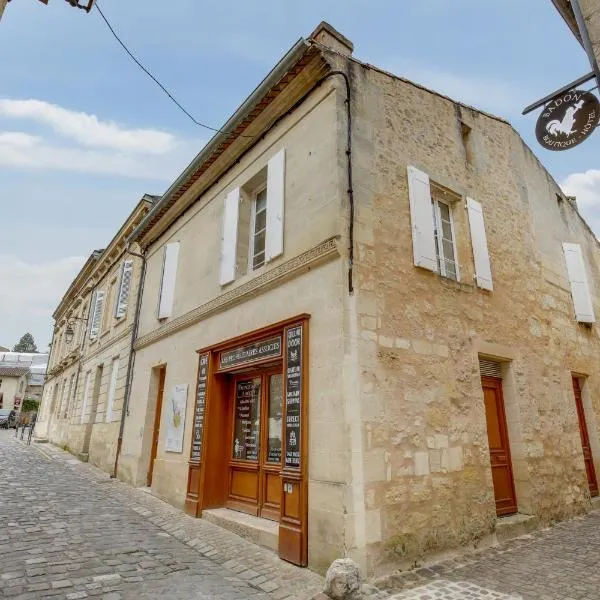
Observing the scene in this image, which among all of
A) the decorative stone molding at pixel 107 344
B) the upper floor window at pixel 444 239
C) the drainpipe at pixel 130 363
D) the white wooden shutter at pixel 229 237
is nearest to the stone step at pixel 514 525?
the upper floor window at pixel 444 239

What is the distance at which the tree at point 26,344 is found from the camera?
76.6 meters

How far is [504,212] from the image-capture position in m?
7.25

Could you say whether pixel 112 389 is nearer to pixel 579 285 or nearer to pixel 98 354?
pixel 98 354

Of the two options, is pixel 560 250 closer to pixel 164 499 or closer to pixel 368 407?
pixel 368 407

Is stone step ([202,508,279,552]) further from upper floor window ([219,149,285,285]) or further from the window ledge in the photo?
the window ledge

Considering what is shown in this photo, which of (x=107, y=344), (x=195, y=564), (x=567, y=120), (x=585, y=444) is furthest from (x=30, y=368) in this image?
(x=567, y=120)

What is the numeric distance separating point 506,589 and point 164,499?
5.46 meters

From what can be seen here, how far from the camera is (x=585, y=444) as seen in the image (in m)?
7.40

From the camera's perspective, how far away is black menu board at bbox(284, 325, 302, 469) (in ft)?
14.8

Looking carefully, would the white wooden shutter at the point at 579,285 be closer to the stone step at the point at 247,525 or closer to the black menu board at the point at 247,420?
the black menu board at the point at 247,420

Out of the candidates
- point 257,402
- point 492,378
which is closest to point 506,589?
point 492,378

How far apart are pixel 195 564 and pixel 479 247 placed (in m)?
5.52

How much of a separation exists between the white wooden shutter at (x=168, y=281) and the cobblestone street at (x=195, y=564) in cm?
377

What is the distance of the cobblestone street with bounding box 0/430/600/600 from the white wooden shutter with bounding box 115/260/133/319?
6132mm
